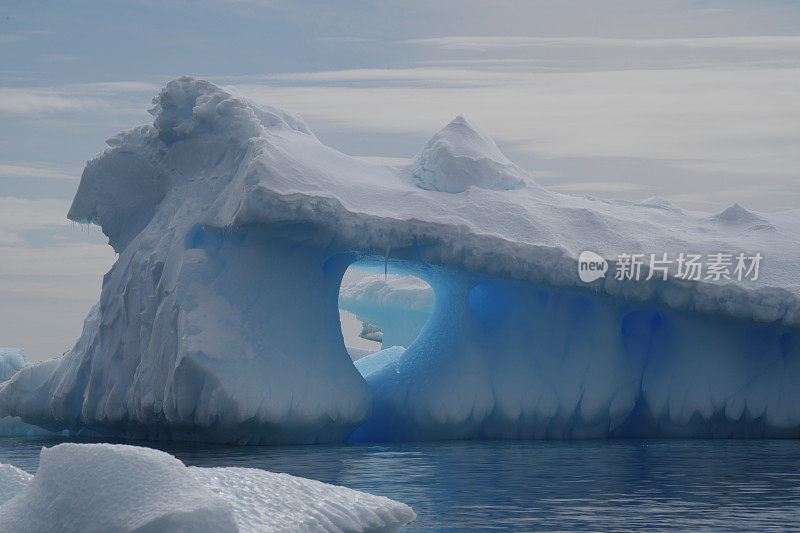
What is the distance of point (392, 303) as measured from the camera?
76.3ft

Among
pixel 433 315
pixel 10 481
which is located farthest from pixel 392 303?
pixel 10 481

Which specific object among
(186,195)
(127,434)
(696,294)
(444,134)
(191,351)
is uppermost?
(444,134)

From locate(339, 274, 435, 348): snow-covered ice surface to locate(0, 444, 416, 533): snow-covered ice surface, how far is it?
1684 cm

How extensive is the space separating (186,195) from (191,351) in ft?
9.96

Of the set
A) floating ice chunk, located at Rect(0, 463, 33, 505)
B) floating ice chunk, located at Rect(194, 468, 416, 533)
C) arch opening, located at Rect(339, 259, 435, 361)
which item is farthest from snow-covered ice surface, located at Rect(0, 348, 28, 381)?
floating ice chunk, located at Rect(194, 468, 416, 533)

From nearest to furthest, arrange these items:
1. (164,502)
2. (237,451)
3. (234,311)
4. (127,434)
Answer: (164,502), (237,451), (234,311), (127,434)

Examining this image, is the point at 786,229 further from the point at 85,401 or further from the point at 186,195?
the point at 85,401

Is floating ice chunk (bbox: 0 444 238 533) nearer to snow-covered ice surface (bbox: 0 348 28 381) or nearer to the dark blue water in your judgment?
the dark blue water

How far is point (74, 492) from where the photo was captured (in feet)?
17.0

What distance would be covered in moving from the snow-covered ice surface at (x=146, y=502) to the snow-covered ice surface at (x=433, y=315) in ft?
22.2

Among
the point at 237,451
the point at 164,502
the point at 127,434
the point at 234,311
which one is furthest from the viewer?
the point at 127,434

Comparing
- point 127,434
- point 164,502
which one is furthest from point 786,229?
point 164,502

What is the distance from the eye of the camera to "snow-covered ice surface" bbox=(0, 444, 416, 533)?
497 cm

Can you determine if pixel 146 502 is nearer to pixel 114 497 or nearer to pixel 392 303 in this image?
pixel 114 497
